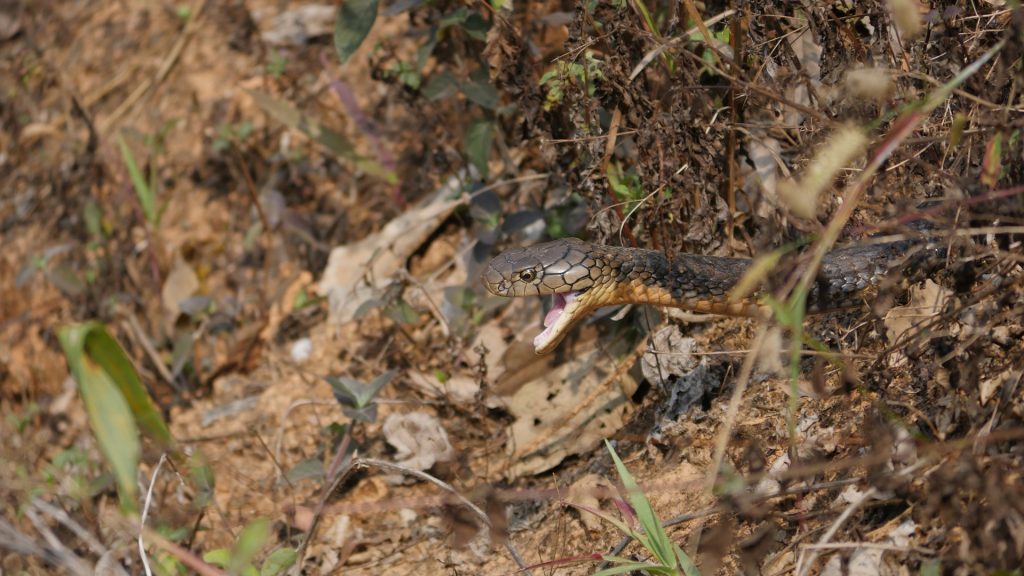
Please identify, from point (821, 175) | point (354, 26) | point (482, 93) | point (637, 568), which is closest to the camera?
point (821, 175)

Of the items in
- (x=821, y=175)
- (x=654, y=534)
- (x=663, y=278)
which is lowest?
(x=654, y=534)

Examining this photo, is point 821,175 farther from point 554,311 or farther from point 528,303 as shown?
point 528,303

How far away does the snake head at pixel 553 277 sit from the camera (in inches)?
135

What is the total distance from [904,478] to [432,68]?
12.2 feet

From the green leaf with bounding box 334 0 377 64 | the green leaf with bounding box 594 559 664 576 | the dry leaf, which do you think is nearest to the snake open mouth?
the dry leaf

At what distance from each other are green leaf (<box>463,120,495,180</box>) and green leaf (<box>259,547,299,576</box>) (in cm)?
175

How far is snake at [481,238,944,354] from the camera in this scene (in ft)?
10.8

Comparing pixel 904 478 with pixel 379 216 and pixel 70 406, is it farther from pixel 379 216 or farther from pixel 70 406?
pixel 70 406

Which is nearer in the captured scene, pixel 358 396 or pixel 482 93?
pixel 358 396

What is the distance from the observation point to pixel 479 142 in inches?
168

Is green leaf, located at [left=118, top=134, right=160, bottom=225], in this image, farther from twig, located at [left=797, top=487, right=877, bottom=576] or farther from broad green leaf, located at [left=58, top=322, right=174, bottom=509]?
twig, located at [left=797, top=487, right=877, bottom=576]

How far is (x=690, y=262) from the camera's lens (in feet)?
11.1

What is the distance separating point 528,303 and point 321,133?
1642 millimetres

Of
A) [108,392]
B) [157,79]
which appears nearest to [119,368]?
[108,392]
